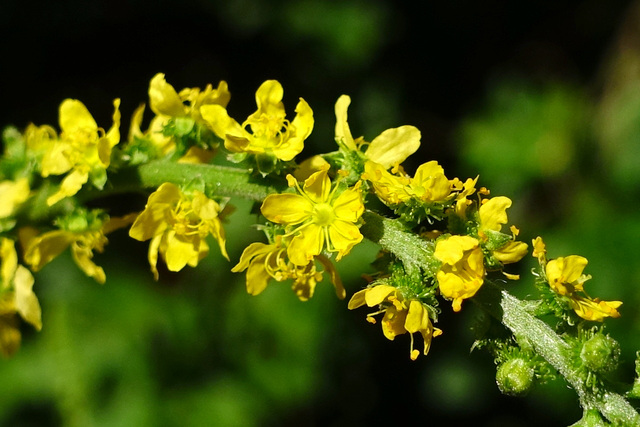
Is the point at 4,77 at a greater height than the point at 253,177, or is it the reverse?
the point at 253,177

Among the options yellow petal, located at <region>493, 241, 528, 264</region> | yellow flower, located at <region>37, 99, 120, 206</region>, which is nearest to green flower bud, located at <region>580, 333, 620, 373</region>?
yellow petal, located at <region>493, 241, 528, 264</region>

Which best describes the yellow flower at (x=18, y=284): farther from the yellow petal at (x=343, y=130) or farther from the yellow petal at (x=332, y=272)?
the yellow petal at (x=343, y=130)

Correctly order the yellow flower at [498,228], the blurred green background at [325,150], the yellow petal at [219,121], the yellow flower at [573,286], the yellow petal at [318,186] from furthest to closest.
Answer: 1. the blurred green background at [325,150]
2. the yellow petal at [219,121]
3. the yellow petal at [318,186]
4. the yellow flower at [498,228]
5. the yellow flower at [573,286]

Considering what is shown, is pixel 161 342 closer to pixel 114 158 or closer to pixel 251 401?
pixel 251 401

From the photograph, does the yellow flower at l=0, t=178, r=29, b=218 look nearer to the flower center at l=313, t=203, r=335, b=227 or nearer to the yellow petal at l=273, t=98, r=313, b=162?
the yellow petal at l=273, t=98, r=313, b=162

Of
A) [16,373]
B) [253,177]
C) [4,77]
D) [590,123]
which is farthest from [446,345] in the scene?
[4,77]

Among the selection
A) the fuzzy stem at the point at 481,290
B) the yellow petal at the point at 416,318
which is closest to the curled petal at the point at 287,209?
the fuzzy stem at the point at 481,290

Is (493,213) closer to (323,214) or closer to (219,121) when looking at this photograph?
(323,214)
